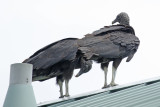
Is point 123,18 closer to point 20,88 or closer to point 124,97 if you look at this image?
point 124,97

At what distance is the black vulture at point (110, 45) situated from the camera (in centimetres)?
1037

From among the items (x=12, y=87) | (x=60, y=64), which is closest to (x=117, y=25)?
(x=60, y=64)

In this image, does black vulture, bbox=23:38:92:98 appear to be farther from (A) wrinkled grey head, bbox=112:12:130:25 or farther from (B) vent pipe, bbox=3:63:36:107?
(B) vent pipe, bbox=3:63:36:107

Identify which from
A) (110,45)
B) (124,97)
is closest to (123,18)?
(110,45)

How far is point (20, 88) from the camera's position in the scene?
5.17m

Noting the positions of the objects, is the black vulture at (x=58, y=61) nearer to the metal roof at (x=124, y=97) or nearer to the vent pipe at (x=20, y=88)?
the metal roof at (x=124, y=97)

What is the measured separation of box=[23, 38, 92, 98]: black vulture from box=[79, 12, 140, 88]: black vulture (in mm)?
226

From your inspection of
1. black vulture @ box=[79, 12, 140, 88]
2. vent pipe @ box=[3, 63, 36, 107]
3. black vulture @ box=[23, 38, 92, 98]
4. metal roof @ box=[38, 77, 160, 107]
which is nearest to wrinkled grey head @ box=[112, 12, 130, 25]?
black vulture @ box=[79, 12, 140, 88]

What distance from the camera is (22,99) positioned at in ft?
16.6

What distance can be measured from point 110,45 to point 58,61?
1445 mm

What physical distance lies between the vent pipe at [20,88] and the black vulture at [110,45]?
16.0 ft

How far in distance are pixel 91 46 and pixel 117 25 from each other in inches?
43.9

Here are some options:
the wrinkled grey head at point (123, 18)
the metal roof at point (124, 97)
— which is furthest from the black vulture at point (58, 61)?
the wrinkled grey head at point (123, 18)

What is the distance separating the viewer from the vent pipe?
505cm
